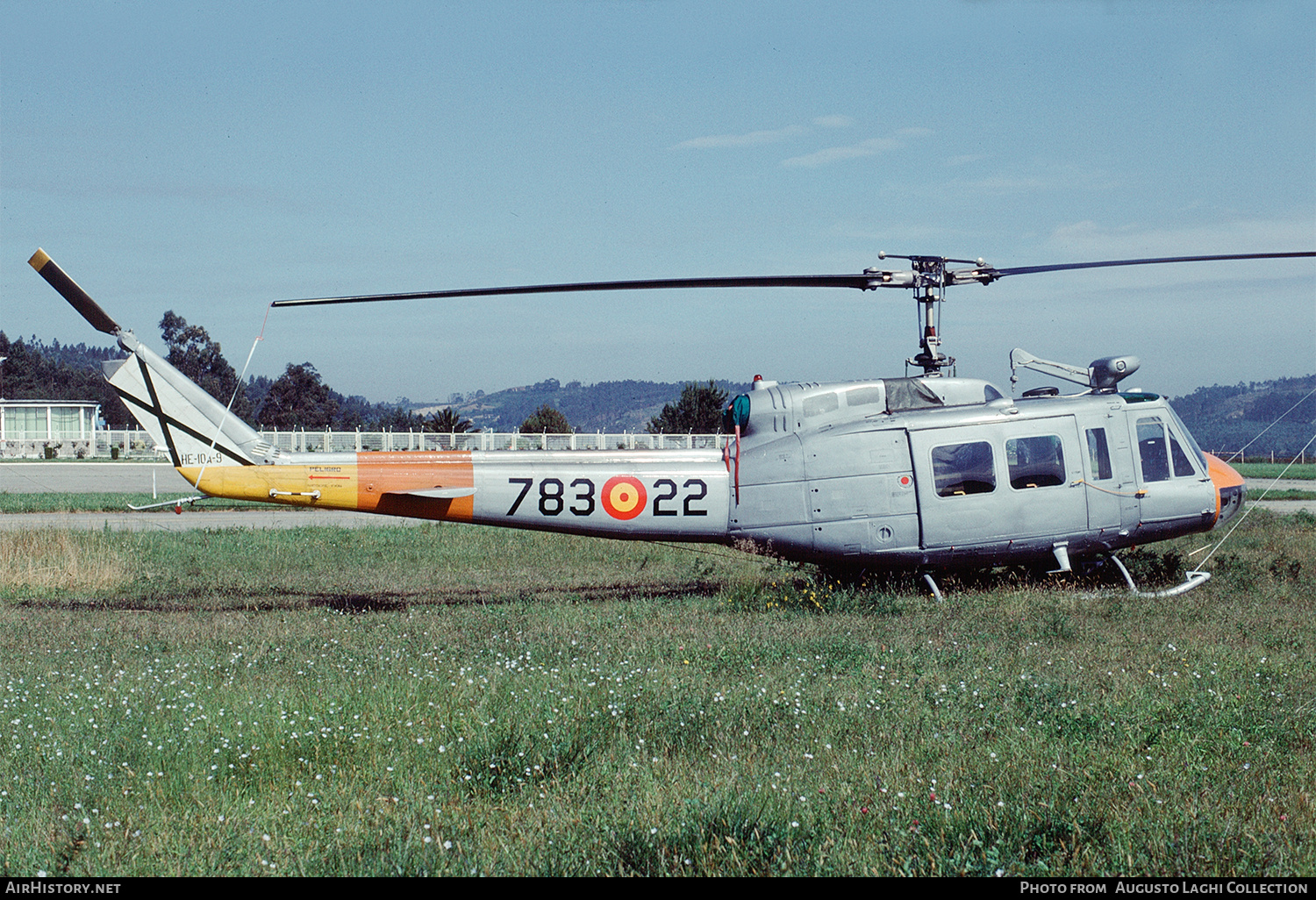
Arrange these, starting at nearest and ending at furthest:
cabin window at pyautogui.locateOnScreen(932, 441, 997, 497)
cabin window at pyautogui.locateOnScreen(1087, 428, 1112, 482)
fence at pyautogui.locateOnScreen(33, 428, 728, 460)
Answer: cabin window at pyautogui.locateOnScreen(932, 441, 997, 497) < cabin window at pyautogui.locateOnScreen(1087, 428, 1112, 482) < fence at pyautogui.locateOnScreen(33, 428, 728, 460)

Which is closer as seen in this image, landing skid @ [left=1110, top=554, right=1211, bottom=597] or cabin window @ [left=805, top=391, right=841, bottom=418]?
landing skid @ [left=1110, top=554, right=1211, bottom=597]

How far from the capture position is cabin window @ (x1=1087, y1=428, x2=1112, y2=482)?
458 inches

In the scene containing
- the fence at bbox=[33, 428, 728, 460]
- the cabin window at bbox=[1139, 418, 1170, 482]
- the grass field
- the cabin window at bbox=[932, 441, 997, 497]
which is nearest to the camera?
the grass field

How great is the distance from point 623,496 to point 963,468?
4.07 metres

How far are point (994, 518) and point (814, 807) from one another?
24.1 ft

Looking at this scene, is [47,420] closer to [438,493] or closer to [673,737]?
[438,493]

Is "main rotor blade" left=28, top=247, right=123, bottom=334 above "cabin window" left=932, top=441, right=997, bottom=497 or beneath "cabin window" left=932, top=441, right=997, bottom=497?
above

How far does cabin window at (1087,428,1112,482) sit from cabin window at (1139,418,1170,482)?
1.86ft

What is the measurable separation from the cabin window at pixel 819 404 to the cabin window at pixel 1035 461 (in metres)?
2.09

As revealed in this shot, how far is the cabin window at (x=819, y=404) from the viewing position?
11711 millimetres

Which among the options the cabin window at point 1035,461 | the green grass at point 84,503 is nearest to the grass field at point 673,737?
the cabin window at point 1035,461

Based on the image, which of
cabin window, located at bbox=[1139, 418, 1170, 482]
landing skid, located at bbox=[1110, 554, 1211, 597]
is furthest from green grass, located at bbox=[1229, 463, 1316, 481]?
cabin window, located at bbox=[1139, 418, 1170, 482]

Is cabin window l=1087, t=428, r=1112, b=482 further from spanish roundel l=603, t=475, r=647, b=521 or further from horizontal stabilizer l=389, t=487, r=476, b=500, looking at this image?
horizontal stabilizer l=389, t=487, r=476, b=500
